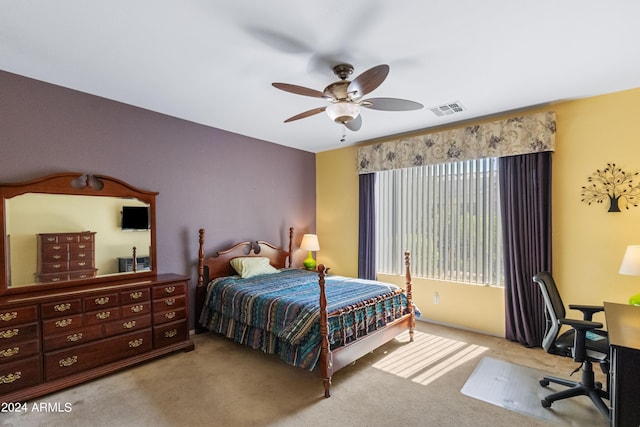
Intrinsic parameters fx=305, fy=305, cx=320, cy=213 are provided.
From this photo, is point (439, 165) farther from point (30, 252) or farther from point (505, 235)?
point (30, 252)

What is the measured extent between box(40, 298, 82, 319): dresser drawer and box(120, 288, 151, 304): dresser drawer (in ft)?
1.07

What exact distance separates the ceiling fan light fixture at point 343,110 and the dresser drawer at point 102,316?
2667 millimetres

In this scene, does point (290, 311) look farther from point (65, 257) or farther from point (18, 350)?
point (65, 257)

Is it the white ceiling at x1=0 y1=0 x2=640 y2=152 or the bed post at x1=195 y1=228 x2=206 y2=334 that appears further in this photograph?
the bed post at x1=195 y1=228 x2=206 y2=334

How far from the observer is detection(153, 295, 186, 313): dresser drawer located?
3.13 metres

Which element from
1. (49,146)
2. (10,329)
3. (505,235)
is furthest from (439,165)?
(10,329)

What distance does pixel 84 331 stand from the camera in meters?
2.66

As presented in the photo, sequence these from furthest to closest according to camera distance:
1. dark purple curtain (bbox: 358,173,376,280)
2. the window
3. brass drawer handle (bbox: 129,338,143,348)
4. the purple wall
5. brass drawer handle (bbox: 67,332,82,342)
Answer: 1. dark purple curtain (bbox: 358,173,376,280)
2. the window
3. brass drawer handle (bbox: 129,338,143,348)
4. the purple wall
5. brass drawer handle (bbox: 67,332,82,342)

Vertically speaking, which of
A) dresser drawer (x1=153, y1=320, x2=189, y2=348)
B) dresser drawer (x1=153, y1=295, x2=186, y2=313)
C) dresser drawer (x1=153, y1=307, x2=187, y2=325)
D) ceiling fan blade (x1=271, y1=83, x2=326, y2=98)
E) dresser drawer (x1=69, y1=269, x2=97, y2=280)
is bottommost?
dresser drawer (x1=153, y1=320, x2=189, y2=348)

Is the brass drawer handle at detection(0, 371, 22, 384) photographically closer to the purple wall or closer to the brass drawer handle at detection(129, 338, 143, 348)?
the brass drawer handle at detection(129, 338, 143, 348)

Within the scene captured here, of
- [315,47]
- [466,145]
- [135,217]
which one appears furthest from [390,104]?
[135,217]

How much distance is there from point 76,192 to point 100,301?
1.11 meters

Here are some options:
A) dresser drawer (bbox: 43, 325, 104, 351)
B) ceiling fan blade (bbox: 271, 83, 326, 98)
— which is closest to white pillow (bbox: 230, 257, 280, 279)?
dresser drawer (bbox: 43, 325, 104, 351)

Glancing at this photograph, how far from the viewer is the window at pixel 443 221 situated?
12.5 feet
